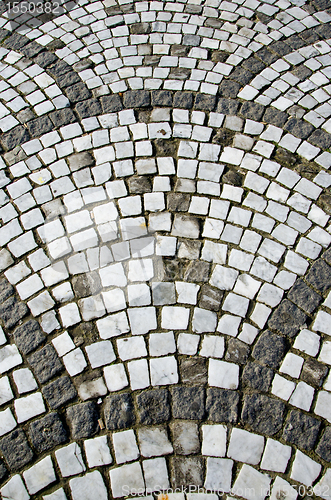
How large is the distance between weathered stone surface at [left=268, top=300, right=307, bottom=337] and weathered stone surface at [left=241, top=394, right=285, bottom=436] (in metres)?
0.53

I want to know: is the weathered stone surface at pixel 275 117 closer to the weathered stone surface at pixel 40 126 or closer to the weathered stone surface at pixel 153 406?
the weathered stone surface at pixel 40 126

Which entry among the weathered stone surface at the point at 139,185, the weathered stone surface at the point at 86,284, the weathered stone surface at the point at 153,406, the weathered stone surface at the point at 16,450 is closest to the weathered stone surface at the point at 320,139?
the weathered stone surface at the point at 139,185

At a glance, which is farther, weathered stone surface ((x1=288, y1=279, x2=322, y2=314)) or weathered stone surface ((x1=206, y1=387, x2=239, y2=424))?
weathered stone surface ((x1=288, y1=279, x2=322, y2=314))

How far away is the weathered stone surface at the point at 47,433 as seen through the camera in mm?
2559

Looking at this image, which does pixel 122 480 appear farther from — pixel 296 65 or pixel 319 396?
pixel 296 65

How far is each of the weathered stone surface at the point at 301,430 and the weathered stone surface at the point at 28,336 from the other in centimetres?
188

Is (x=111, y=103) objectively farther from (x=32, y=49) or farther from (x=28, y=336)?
(x=28, y=336)

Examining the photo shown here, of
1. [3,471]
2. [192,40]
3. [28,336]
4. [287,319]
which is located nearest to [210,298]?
[287,319]

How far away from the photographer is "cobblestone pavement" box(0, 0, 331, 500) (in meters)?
2.52

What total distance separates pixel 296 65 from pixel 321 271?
2640mm

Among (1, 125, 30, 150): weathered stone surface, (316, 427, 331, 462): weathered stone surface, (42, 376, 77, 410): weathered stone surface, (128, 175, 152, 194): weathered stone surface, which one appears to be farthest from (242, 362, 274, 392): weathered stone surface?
(1, 125, 30, 150): weathered stone surface

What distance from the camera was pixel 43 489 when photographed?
2426mm

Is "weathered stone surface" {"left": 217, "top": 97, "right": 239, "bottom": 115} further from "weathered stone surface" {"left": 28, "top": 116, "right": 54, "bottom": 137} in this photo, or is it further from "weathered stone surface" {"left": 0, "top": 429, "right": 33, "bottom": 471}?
"weathered stone surface" {"left": 0, "top": 429, "right": 33, "bottom": 471}

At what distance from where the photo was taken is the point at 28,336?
2.96m
